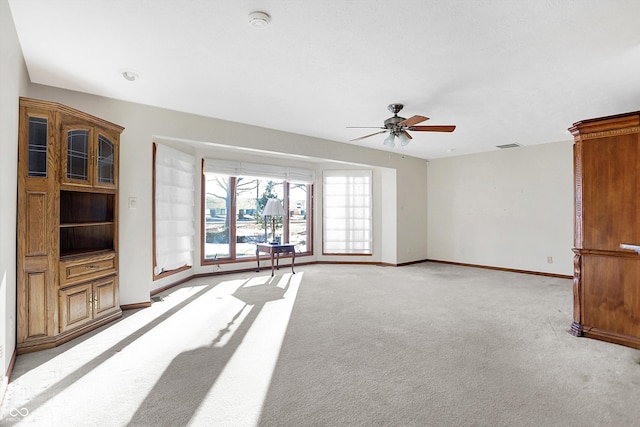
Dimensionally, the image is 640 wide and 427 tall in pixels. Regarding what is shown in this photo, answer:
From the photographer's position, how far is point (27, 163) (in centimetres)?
284

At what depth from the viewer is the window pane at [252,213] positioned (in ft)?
21.3

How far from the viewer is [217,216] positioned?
6215 mm

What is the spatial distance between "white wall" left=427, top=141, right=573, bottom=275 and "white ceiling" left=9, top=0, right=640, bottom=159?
1960 mm

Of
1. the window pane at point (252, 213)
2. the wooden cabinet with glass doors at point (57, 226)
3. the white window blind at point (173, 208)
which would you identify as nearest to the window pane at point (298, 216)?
the window pane at point (252, 213)

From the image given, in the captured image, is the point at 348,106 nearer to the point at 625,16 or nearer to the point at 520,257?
the point at 625,16

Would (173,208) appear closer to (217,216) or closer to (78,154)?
(217,216)

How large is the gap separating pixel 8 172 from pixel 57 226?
2.38 ft

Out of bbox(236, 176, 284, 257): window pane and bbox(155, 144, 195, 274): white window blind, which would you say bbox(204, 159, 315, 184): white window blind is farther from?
bbox(155, 144, 195, 274): white window blind

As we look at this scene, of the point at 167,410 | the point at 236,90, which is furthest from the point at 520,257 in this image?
the point at 167,410

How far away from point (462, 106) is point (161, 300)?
4.59m

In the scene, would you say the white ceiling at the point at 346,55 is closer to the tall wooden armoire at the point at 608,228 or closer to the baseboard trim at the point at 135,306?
the tall wooden armoire at the point at 608,228

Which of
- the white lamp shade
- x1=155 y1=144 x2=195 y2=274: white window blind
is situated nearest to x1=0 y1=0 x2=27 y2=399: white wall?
x1=155 y1=144 x2=195 y2=274: white window blind

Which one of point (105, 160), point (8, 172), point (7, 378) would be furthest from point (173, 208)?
point (7, 378)

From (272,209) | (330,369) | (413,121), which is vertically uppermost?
(413,121)
